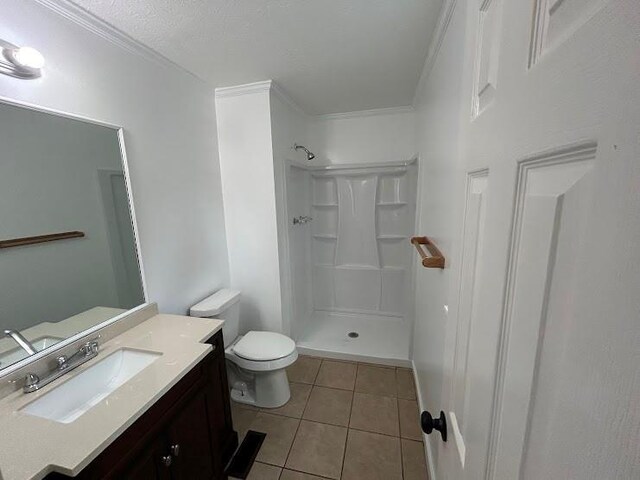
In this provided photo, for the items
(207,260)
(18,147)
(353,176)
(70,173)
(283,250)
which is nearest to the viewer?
(18,147)

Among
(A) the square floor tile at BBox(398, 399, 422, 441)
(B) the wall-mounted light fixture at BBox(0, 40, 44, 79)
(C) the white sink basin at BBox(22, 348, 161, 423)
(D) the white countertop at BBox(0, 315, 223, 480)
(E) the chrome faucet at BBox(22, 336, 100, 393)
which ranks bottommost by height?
(A) the square floor tile at BBox(398, 399, 422, 441)

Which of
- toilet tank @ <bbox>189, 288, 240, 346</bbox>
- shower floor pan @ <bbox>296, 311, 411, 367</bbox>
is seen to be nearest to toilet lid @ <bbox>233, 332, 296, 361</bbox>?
toilet tank @ <bbox>189, 288, 240, 346</bbox>

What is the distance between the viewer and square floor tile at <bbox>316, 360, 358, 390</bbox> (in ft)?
7.04

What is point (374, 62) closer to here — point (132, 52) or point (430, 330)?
point (132, 52)

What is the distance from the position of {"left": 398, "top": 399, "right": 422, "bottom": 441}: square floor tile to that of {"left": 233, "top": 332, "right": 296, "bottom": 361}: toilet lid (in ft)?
2.88

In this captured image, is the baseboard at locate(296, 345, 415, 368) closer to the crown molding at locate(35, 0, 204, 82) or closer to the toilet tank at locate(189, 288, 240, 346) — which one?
the toilet tank at locate(189, 288, 240, 346)

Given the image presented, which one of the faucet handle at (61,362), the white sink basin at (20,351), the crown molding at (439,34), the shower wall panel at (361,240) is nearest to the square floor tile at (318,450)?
the faucet handle at (61,362)

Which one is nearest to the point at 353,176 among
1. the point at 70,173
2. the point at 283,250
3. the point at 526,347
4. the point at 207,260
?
the point at 283,250

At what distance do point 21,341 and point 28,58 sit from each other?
41.0 inches

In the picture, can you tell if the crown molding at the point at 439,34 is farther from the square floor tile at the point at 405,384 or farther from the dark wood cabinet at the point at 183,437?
the square floor tile at the point at 405,384

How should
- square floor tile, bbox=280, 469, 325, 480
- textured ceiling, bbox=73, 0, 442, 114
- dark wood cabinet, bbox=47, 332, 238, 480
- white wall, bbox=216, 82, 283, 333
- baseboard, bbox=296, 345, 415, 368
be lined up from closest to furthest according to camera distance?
dark wood cabinet, bbox=47, 332, 238, 480 → textured ceiling, bbox=73, 0, 442, 114 → square floor tile, bbox=280, 469, 325, 480 → white wall, bbox=216, 82, 283, 333 → baseboard, bbox=296, 345, 415, 368

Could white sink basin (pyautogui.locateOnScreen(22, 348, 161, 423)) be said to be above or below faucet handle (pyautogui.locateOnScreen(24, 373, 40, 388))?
below

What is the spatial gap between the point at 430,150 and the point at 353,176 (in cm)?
137

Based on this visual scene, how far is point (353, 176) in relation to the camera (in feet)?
9.62
